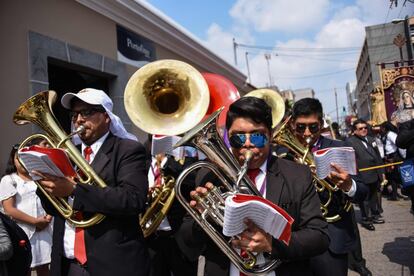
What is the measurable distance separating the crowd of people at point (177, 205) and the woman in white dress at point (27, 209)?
54cm

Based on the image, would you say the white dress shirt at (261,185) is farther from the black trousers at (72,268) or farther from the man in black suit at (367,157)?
the man in black suit at (367,157)

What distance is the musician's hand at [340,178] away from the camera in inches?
97.6

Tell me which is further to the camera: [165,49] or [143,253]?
[165,49]

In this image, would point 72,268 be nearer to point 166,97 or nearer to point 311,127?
point 166,97

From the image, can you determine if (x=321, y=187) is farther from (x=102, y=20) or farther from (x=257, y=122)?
(x=102, y=20)

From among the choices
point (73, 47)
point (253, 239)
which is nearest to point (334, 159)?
point (253, 239)

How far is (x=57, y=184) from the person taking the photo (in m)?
2.09

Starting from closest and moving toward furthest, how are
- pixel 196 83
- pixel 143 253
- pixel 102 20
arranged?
1. pixel 143 253
2. pixel 196 83
3. pixel 102 20

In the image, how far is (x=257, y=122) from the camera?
77.5 inches

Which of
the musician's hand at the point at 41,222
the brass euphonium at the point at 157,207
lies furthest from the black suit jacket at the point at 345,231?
the musician's hand at the point at 41,222

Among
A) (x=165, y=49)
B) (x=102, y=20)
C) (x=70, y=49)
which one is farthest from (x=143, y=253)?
(x=165, y=49)

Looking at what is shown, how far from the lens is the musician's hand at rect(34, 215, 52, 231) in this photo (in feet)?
12.1

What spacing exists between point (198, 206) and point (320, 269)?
4.19 feet

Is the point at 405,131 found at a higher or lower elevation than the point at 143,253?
higher
